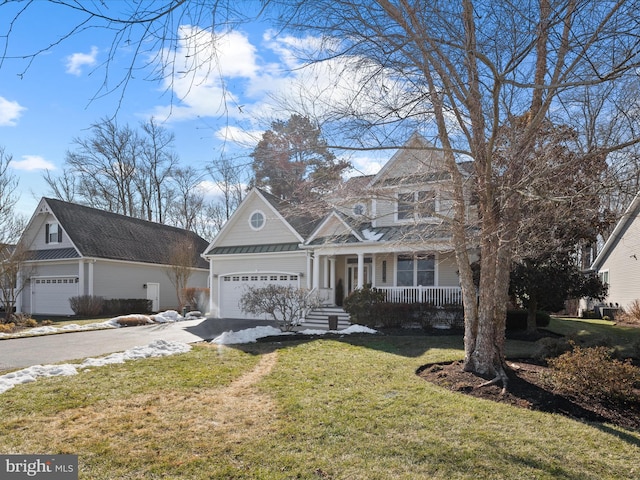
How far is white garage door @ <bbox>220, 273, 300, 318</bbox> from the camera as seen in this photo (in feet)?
64.2

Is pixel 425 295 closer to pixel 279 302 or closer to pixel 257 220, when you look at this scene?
pixel 279 302

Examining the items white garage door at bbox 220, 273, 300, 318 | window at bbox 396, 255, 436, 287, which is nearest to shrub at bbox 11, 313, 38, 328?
white garage door at bbox 220, 273, 300, 318

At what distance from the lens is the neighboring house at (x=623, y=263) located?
19344 mm

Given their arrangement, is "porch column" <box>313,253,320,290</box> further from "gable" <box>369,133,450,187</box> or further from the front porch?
"gable" <box>369,133,450,187</box>

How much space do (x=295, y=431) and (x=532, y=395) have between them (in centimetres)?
359

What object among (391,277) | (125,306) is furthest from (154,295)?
(391,277)

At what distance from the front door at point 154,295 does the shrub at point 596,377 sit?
24396 mm

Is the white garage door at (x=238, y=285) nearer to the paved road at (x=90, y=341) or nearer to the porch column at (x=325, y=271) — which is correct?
the porch column at (x=325, y=271)

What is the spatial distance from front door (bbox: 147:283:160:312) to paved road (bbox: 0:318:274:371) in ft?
29.6

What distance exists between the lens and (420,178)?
8.57 meters

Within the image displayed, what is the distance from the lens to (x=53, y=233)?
80.1ft

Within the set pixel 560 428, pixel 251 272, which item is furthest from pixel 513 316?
pixel 251 272

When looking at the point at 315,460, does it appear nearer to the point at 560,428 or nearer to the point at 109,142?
the point at 560,428

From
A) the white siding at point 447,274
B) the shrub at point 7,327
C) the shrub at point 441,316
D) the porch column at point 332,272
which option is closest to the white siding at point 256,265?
the porch column at point 332,272
